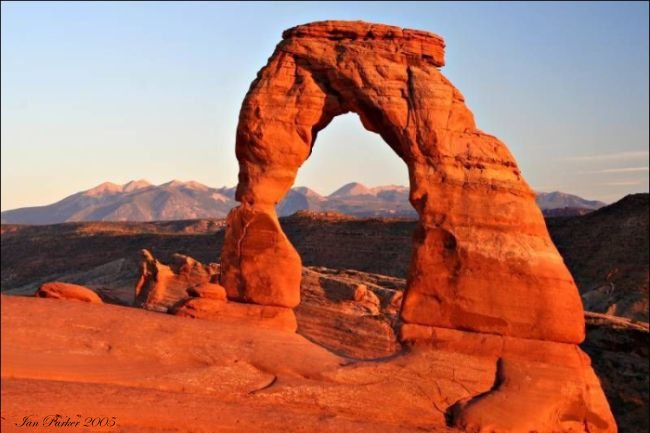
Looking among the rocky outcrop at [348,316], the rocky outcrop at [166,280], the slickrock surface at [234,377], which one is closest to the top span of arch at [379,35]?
the slickrock surface at [234,377]

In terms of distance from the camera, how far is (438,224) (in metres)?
16.1

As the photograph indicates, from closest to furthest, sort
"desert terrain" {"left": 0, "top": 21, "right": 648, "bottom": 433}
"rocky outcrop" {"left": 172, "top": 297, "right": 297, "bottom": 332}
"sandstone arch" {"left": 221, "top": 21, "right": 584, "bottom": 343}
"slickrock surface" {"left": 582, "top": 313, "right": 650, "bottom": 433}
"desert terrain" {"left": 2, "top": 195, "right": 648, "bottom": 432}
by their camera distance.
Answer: "desert terrain" {"left": 2, "top": 195, "right": 648, "bottom": 432}, "desert terrain" {"left": 0, "top": 21, "right": 648, "bottom": 433}, "sandstone arch" {"left": 221, "top": 21, "right": 584, "bottom": 343}, "rocky outcrop" {"left": 172, "top": 297, "right": 297, "bottom": 332}, "slickrock surface" {"left": 582, "top": 313, "right": 650, "bottom": 433}

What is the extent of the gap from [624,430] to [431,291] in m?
13.3

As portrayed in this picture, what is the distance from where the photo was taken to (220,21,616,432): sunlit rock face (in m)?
15.2

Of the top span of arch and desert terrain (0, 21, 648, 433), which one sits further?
the top span of arch

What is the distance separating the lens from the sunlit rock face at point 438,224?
49.9 feet

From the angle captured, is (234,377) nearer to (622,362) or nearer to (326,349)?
(326,349)

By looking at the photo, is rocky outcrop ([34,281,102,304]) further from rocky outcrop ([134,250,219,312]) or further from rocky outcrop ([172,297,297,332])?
rocky outcrop ([134,250,219,312])

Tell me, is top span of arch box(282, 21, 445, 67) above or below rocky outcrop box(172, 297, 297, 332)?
above

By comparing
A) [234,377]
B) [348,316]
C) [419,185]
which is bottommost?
[348,316]

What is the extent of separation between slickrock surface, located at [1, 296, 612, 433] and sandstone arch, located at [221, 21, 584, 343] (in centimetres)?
81

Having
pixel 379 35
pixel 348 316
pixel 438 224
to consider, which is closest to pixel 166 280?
pixel 348 316

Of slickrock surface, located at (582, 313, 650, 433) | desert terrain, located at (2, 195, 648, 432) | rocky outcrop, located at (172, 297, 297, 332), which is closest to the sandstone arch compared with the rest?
rocky outcrop, located at (172, 297, 297, 332)

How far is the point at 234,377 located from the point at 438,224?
483 cm
